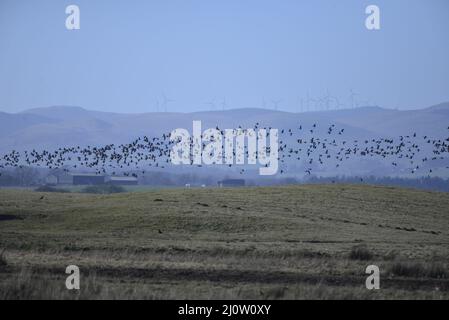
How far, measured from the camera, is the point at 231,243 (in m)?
47.9

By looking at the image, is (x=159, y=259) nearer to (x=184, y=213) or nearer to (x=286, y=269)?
(x=286, y=269)

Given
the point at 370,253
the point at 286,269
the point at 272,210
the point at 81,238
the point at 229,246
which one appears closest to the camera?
the point at 286,269

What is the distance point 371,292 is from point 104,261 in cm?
1215

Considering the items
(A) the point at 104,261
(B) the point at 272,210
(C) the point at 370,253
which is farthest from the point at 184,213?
(A) the point at 104,261

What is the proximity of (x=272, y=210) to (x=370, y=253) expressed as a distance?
2847 centimetres

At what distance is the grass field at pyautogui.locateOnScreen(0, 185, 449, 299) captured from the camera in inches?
1079

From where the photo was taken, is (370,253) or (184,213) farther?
(184,213)

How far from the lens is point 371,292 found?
27.0 meters

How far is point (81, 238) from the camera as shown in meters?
48.7

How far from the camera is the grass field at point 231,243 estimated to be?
89.9 ft
